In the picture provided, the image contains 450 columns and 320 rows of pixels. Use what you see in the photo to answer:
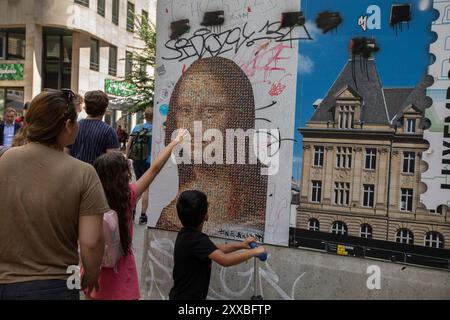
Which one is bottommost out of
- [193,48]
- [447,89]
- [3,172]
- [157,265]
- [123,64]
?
[157,265]

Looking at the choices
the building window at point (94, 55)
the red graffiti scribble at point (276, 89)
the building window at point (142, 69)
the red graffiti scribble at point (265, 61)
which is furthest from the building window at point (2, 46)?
the red graffiti scribble at point (276, 89)

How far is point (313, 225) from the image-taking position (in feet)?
12.2

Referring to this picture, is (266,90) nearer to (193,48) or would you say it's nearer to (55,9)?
(193,48)

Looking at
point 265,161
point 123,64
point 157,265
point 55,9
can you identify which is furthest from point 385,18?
point 123,64

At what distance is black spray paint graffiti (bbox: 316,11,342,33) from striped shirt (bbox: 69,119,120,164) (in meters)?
2.05

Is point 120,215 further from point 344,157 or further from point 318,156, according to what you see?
point 344,157

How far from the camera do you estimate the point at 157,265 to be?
4.42 meters

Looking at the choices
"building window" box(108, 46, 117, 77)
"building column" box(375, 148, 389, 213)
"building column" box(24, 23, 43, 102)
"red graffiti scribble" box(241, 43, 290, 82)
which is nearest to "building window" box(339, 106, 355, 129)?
"building column" box(375, 148, 389, 213)

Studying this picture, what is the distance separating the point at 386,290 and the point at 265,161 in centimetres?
→ 135

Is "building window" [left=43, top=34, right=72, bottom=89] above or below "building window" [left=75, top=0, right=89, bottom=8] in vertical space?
below

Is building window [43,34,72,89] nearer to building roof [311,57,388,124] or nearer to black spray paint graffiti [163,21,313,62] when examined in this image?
black spray paint graffiti [163,21,313,62]

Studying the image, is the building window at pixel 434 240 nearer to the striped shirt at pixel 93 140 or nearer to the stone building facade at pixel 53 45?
the striped shirt at pixel 93 140

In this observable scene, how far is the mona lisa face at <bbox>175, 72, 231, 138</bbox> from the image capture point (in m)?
4.09

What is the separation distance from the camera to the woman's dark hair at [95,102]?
4191mm
